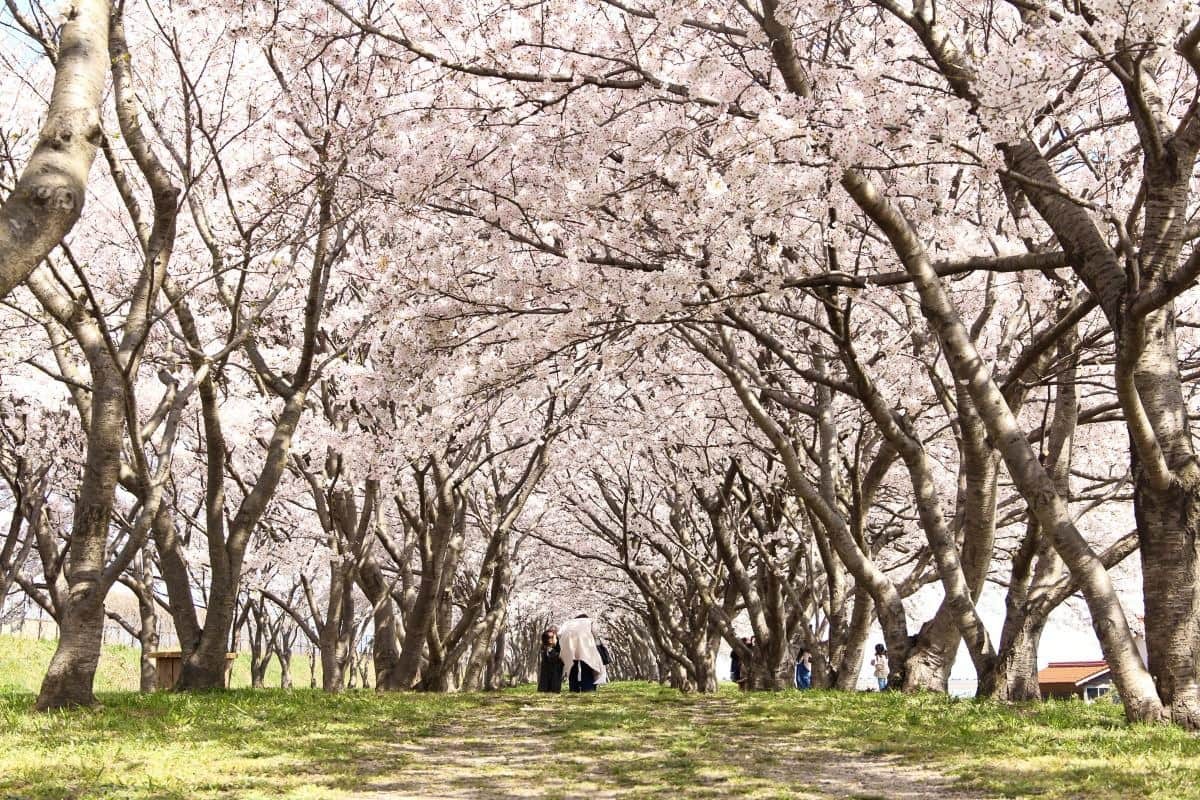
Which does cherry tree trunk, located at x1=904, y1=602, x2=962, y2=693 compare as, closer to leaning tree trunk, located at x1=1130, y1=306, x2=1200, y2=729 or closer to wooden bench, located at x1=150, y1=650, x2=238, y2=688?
leaning tree trunk, located at x1=1130, y1=306, x2=1200, y2=729

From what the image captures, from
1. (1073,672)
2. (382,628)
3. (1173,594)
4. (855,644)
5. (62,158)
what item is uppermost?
(62,158)

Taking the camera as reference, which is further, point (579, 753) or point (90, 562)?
point (90, 562)

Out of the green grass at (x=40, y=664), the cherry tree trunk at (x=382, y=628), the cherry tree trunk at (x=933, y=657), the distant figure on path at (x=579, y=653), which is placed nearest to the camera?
the cherry tree trunk at (x=933, y=657)

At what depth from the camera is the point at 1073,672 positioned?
4175cm

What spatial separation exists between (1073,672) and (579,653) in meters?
30.7

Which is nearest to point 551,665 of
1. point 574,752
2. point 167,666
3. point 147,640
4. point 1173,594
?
point 167,666

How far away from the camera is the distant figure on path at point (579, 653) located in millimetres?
18406

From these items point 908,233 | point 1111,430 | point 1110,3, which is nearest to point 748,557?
point 1111,430

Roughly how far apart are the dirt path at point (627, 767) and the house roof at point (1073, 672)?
3370cm

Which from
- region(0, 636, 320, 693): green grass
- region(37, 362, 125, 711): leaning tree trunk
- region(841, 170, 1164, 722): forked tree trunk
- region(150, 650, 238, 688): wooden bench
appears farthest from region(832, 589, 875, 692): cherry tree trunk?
region(0, 636, 320, 693): green grass

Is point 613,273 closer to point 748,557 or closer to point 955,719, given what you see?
point 955,719

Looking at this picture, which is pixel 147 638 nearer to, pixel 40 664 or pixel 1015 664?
pixel 40 664

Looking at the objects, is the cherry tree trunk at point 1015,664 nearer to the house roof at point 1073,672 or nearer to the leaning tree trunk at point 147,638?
the leaning tree trunk at point 147,638

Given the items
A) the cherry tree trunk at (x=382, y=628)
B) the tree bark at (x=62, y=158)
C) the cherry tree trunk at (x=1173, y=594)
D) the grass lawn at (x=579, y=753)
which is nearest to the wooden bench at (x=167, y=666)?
the cherry tree trunk at (x=382, y=628)
